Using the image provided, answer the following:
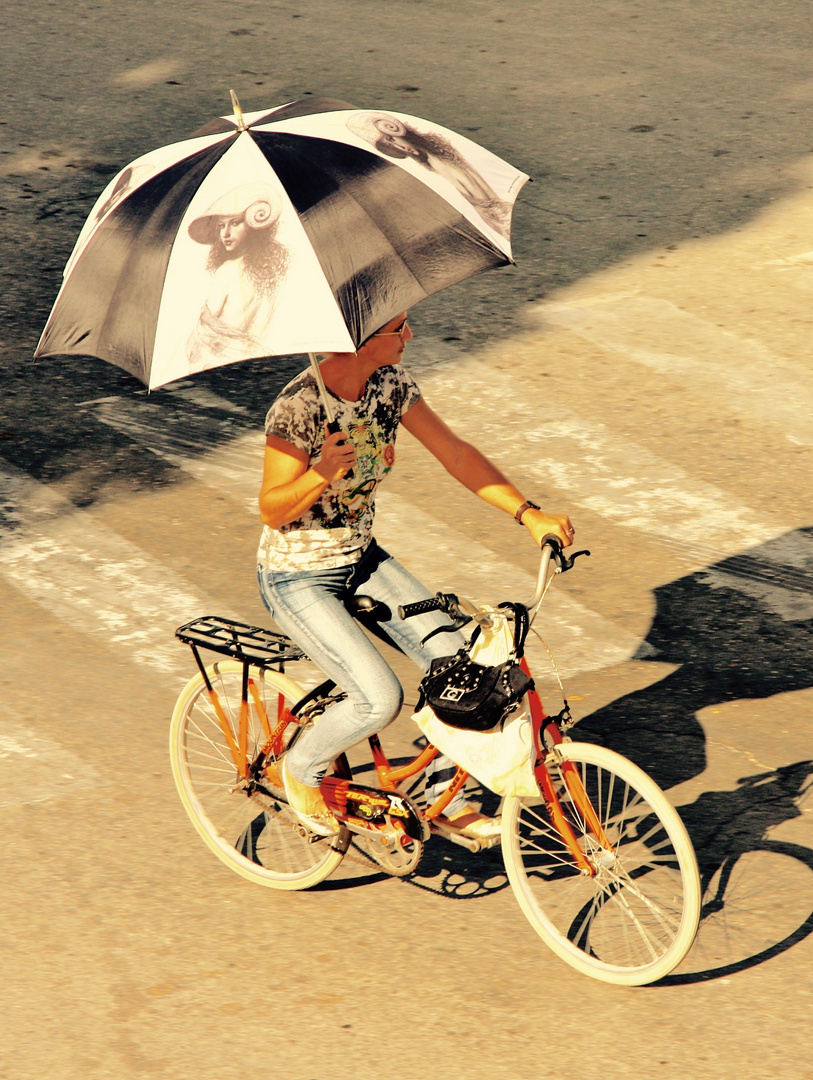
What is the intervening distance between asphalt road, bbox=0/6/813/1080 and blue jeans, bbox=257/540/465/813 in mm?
595

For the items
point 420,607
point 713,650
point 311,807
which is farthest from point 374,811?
point 713,650

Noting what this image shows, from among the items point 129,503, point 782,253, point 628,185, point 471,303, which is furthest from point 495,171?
point 628,185

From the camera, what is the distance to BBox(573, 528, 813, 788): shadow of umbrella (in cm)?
586

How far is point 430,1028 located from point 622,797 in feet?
2.87

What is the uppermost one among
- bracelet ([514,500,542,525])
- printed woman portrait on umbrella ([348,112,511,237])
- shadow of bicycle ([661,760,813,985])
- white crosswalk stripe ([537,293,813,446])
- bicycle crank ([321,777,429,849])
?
printed woman portrait on umbrella ([348,112,511,237])

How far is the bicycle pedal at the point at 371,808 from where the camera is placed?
477cm

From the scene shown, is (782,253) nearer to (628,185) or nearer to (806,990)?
(628,185)

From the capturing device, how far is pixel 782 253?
10.8m

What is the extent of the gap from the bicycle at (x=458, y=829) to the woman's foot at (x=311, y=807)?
1.3 inches

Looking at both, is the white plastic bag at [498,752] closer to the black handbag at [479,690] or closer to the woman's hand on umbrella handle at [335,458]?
the black handbag at [479,690]

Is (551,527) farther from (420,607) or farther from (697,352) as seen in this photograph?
(697,352)

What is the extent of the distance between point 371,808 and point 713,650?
2.27 metres

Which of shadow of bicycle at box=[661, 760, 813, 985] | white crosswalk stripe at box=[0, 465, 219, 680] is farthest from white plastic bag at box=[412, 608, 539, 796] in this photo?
white crosswalk stripe at box=[0, 465, 219, 680]

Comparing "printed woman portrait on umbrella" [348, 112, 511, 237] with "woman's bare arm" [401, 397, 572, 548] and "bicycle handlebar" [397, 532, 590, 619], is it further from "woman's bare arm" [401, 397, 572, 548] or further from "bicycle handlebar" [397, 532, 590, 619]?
"bicycle handlebar" [397, 532, 590, 619]
